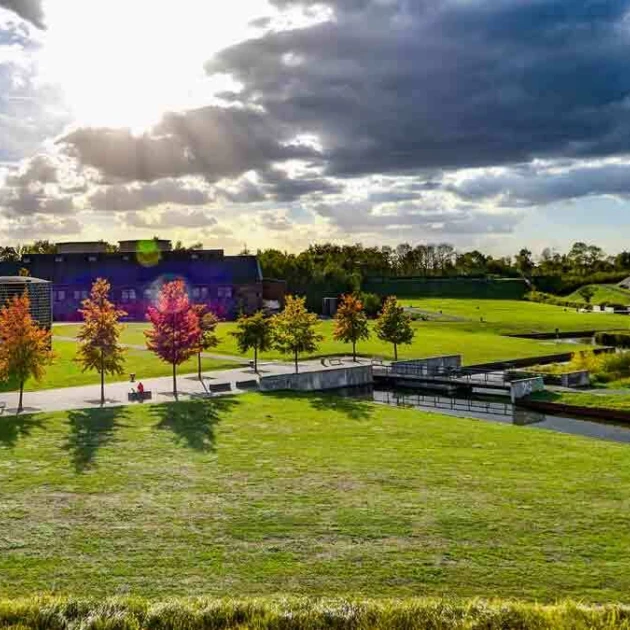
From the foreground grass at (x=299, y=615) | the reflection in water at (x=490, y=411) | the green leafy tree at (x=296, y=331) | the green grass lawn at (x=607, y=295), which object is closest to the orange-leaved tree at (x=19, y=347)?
the green leafy tree at (x=296, y=331)

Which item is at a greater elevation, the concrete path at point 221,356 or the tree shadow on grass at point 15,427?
the concrete path at point 221,356

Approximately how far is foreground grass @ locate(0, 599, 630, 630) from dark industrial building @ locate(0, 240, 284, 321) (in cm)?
7437

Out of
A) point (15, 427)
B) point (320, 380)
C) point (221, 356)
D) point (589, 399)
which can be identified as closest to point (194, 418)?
point (15, 427)

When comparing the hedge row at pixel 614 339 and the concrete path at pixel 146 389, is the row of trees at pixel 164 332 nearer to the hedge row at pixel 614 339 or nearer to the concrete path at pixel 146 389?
the concrete path at pixel 146 389

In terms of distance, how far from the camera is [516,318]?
301 feet

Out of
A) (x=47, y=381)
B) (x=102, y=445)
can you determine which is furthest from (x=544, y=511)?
(x=47, y=381)

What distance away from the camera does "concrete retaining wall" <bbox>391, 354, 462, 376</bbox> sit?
47625mm

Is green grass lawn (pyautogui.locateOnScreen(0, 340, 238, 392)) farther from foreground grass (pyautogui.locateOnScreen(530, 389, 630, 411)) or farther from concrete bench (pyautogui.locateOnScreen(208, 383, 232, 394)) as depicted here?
foreground grass (pyautogui.locateOnScreen(530, 389, 630, 411))

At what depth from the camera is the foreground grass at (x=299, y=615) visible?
10.2 m

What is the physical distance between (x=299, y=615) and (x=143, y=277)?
82.3 metres

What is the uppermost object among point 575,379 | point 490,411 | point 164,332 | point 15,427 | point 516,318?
point 164,332

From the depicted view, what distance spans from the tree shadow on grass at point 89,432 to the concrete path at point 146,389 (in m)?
1.81

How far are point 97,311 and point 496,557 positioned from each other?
24.2 metres

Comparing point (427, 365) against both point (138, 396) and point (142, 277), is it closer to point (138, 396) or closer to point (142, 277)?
point (138, 396)
